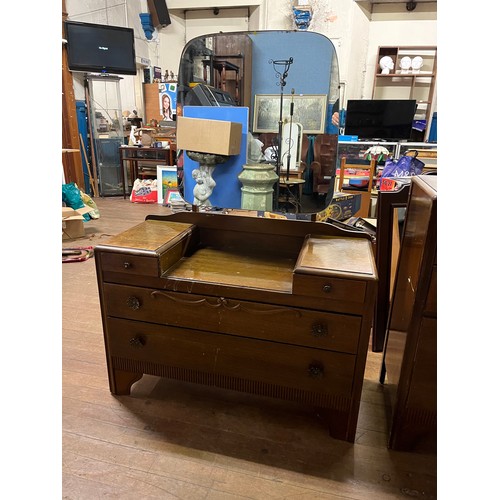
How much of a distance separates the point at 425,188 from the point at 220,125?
80cm

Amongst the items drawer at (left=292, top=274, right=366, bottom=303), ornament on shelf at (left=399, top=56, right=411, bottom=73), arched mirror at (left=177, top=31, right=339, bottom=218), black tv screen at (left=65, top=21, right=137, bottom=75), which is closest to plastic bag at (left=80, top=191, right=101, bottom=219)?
black tv screen at (left=65, top=21, right=137, bottom=75)

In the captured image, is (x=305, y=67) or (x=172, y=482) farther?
(x=305, y=67)

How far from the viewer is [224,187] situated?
155cm

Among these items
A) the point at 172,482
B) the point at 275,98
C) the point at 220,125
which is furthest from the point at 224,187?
the point at 172,482

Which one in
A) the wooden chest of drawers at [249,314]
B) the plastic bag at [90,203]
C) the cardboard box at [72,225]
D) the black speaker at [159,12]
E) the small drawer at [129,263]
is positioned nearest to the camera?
the wooden chest of drawers at [249,314]

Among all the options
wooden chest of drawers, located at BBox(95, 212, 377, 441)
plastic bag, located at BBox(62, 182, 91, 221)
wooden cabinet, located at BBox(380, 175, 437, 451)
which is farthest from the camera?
plastic bag, located at BBox(62, 182, 91, 221)

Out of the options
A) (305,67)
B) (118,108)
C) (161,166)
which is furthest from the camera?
(118,108)

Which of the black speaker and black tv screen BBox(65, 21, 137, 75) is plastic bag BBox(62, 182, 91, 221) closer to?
black tv screen BBox(65, 21, 137, 75)

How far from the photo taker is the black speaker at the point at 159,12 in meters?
6.01

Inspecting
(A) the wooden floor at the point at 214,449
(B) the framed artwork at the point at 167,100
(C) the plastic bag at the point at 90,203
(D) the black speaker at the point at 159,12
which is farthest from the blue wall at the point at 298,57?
(D) the black speaker at the point at 159,12

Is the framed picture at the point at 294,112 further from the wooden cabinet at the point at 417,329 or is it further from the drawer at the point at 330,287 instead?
the drawer at the point at 330,287

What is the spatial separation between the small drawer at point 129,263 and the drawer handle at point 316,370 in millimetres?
614

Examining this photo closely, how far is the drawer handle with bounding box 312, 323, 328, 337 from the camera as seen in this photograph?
1174 millimetres

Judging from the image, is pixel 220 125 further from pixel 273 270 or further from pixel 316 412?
pixel 316 412
